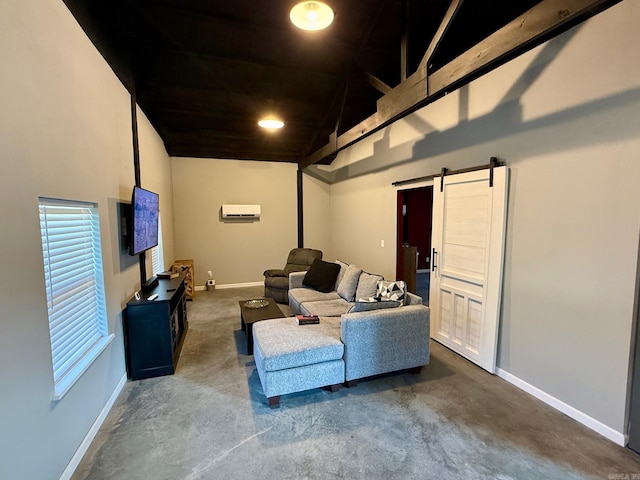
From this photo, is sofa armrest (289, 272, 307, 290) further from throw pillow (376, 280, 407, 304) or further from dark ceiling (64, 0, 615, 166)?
dark ceiling (64, 0, 615, 166)

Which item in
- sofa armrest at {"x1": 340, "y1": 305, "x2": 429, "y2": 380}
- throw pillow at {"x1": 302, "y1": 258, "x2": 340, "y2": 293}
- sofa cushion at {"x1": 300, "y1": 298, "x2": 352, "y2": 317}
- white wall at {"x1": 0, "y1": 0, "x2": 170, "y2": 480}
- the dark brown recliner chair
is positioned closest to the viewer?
white wall at {"x1": 0, "y1": 0, "x2": 170, "y2": 480}

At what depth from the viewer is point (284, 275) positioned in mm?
5328

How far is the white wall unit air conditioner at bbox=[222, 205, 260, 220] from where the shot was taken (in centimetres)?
635

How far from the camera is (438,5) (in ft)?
9.43

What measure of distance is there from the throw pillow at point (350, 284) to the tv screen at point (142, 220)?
246 cm

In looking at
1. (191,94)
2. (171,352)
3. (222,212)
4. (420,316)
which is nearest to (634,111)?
(420,316)

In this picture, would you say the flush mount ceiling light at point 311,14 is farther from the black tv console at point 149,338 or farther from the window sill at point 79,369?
the window sill at point 79,369

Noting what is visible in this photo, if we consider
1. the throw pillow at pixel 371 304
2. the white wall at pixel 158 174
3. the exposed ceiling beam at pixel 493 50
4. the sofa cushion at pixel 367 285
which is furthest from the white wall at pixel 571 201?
the white wall at pixel 158 174

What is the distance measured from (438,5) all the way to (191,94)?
3.38m

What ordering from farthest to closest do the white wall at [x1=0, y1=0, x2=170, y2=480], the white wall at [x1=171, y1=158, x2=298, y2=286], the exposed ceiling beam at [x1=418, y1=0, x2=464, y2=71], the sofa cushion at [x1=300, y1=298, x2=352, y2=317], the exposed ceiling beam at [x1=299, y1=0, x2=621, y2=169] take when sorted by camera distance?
1. the white wall at [x1=171, y1=158, x2=298, y2=286]
2. the sofa cushion at [x1=300, y1=298, x2=352, y2=317]
3. the exposed ceiling beam at [x1=418, y1=0, x2=464, y2=71]
4. the exposed ceiling beam at [x1=299, y1=0, x2=621, y2=169]
5. the white wall at [x1=0, y1=0, x2=170, y2=480]

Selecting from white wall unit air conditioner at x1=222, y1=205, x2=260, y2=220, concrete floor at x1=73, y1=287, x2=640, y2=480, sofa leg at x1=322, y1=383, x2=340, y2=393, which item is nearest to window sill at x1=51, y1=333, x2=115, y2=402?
concrete floor at x1=73, y1=287, x2=640, y2=480

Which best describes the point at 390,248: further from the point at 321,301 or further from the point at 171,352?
the point at 171,352

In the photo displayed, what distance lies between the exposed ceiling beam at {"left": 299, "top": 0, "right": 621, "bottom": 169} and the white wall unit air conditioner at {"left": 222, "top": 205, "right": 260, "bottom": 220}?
3.80 m

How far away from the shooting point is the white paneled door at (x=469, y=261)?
2.83 metres
